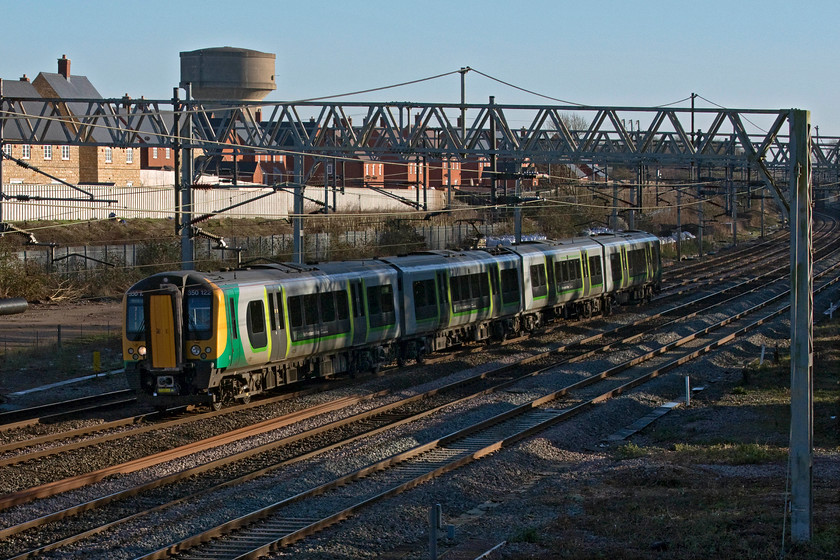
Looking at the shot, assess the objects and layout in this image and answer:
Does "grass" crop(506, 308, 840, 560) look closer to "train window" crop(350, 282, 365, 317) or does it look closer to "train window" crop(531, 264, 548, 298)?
"train window" crop(350, 282, 365, 317)

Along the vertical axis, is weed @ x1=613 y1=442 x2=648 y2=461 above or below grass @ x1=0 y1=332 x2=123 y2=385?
below

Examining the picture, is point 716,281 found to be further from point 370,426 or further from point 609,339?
point 370,426

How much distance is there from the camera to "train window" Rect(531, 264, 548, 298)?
31009 mm

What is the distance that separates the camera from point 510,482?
14789 mm

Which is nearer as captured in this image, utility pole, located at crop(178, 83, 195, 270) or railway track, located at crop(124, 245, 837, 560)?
railway track, located at crop(124, 245, 837, 560)

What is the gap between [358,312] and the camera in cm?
2264

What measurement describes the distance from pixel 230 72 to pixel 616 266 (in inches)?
2487

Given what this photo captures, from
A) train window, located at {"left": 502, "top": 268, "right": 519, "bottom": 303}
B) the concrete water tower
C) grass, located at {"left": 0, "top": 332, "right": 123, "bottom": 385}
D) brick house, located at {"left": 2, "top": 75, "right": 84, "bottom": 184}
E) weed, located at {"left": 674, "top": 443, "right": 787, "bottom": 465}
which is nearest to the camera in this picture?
weed, located at {"left": 674, "top": 443, "right": 787, "bottom": 465}

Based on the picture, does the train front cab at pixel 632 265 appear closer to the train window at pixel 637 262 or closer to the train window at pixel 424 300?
the train window at pixel 637 262

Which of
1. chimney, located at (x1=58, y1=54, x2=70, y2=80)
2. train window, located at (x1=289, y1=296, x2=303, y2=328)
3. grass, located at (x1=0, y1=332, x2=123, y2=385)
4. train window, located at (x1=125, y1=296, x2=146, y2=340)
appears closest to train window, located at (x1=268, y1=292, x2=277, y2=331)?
train window, located at (x1=289, y1=296, x2=303, y2=328)

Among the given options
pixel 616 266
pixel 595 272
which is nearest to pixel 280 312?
pixel 595 272

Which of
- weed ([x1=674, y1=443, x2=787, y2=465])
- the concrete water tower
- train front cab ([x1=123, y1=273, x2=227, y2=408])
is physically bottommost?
weed ([x1=674, y1=443, x2=787, y2=465])

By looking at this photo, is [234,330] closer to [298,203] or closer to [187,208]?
[187,208]

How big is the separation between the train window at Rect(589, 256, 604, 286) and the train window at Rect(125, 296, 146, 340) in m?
19.4
